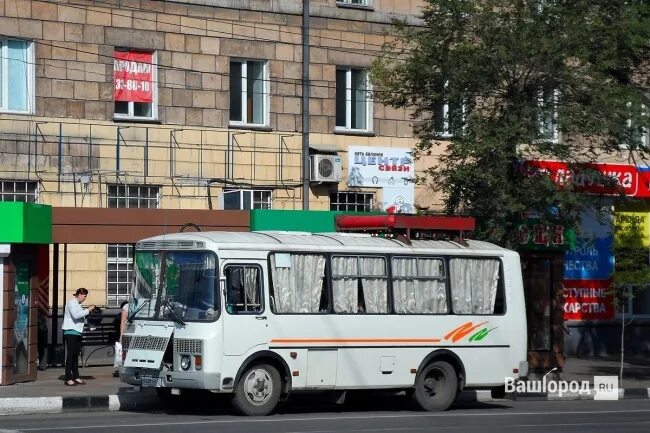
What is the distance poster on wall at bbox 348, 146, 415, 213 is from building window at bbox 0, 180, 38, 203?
A: 8.17 meters

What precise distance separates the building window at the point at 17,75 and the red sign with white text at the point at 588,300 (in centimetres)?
1446

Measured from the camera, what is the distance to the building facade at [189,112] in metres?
28.1

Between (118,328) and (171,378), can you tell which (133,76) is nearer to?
(118,328)

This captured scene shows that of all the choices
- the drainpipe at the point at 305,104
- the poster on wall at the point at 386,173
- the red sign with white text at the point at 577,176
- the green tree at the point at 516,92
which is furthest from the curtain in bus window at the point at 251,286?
the poster on wall at the point at 386,173

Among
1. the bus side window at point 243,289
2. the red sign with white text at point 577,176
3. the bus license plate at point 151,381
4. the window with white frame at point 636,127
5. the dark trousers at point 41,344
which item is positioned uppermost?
the window with white frame at point 636,127

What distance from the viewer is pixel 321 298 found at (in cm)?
1947

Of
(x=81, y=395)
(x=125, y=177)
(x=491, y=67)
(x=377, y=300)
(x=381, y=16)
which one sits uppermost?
(x=381, y=16)

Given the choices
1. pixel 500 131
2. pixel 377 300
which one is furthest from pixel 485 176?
pixel 377 300

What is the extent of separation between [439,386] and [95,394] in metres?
5.33

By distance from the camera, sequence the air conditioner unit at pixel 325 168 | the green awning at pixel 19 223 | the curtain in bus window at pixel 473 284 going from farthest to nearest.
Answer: the air conditioner unit at pixel 325 168 → the green awning at pixel 19 223 → the curtain in bus window at pixel 473 284

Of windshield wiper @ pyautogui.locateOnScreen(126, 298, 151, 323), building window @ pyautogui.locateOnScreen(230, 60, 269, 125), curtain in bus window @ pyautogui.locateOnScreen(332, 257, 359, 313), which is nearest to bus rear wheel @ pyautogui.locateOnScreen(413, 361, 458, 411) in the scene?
curtain in bus window @ pyautogui.locateOnScreen(332, 257, 359, 313)

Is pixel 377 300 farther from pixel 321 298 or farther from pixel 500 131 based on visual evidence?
pixel 500 131

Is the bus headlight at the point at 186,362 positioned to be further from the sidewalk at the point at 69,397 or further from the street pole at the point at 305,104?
the street pole at the point at 305,104

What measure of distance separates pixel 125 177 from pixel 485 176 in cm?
883
